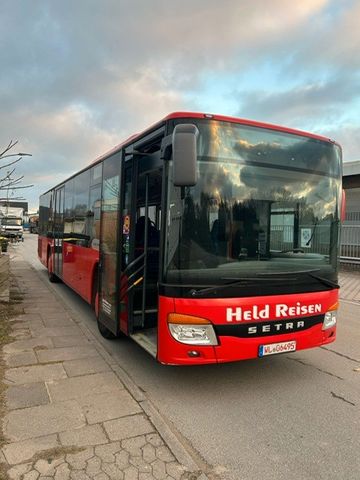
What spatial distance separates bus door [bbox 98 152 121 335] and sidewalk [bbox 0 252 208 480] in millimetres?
546

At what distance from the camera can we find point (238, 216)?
407cm

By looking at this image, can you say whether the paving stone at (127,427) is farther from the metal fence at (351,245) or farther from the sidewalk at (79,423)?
the metal fence at (351,245)

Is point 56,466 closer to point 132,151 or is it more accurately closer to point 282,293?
point 282,293

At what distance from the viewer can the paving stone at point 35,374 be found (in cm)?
442

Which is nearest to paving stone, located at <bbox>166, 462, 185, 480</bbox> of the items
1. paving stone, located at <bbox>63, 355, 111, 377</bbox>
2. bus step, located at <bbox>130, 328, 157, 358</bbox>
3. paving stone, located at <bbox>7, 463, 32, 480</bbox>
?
paving stone, located at <bbox>7, 463, 32, 480</bbox>

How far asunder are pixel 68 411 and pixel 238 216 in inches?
96.7

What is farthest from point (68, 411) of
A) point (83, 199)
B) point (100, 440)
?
point (83, 199)

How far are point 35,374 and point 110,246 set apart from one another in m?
1.83

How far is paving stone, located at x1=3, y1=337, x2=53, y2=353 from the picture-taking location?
5.43 metres

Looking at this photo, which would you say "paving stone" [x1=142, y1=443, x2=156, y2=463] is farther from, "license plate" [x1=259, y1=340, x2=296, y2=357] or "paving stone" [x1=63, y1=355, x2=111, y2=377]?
"paving stone" [x1=63, y1=355, x2=111, y2=377]

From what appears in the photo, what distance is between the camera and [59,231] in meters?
10.5

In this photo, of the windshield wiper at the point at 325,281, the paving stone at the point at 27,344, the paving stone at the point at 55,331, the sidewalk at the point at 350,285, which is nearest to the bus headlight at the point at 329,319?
the windshield wiper at the point at 325,281

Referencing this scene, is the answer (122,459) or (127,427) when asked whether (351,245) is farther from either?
(122,459)

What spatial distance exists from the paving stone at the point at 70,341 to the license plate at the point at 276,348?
112 inches
